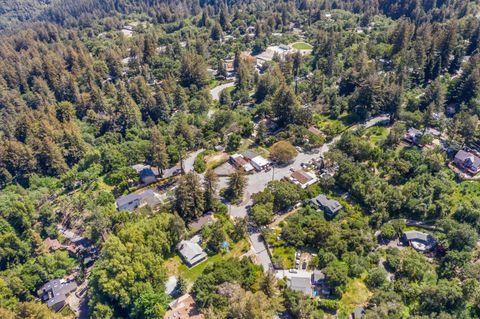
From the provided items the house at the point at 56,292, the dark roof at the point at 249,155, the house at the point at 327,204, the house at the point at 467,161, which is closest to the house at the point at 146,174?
the dark roof at the point at 249,155

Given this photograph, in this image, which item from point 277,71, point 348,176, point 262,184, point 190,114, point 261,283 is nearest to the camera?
point 261,283

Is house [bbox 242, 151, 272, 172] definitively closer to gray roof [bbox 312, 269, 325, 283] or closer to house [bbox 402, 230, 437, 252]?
gray roof [bbox 312, 269, 325, 283]

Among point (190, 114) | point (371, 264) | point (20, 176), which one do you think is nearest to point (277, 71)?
point (190, 114)

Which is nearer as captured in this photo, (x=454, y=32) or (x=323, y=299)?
(x=323, y=299)

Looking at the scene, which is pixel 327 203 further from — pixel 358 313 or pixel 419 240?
pixel 358 313

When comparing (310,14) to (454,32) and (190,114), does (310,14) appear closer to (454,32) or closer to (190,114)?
(454,32)

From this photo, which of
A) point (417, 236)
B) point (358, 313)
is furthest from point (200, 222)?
point (417, 236)
